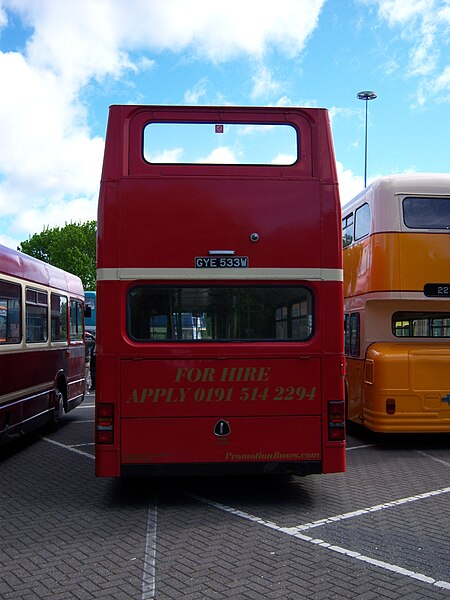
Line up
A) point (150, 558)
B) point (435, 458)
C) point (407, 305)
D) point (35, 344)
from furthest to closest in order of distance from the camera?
point (407, 305)
point (35, 344)
point (435, 458)
point (150, 558)

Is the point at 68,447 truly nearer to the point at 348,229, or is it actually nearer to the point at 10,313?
the point at 10,313

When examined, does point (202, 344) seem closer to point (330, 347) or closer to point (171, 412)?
point (171, 412)

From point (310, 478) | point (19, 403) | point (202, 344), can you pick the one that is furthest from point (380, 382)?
point (19, 403)

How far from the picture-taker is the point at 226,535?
5.82 m

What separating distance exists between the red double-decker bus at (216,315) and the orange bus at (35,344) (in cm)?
284

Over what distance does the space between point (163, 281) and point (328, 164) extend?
202cm

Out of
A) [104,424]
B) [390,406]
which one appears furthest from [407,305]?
[104,424]

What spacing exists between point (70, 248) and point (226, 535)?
5406 cm

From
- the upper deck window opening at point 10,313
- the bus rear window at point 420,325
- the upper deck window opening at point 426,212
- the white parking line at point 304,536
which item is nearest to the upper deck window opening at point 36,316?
the upper deck window opening at point 10,313

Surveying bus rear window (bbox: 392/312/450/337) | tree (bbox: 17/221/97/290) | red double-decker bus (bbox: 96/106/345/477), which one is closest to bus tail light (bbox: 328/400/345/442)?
red double-decker bus (bbox: 96/106/345/477)

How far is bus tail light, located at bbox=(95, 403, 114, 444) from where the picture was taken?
6.41m

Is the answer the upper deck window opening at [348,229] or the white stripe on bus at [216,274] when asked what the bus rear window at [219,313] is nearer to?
the white stripe on bus at [216,274]

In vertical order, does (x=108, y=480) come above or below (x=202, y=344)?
below

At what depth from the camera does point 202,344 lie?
6.55 meters
